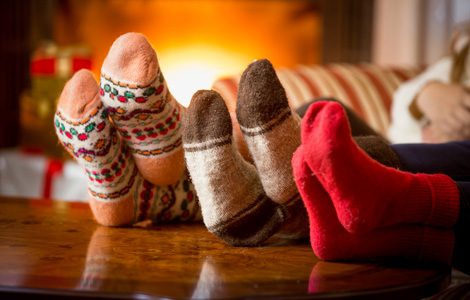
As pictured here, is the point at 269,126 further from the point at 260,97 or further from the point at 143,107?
the point at 143,107

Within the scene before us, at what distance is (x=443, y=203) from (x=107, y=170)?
414 mm

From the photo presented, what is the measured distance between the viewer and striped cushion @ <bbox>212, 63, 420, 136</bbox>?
1.41 meters

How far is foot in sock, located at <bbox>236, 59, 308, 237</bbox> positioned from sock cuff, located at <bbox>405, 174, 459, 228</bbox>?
13 cm

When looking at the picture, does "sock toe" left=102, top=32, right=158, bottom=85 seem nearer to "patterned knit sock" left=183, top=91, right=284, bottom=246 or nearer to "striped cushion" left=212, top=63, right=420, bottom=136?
"patterned knit sock" left=183, top=91, right=284, bottom=246

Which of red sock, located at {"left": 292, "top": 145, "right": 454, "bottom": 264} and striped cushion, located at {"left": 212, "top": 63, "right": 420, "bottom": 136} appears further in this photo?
striped cushion, located at {"left": 212, "top": 63, "right": 420, "bottom": 136}

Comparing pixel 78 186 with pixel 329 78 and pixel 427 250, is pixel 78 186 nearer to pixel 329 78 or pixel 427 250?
pixel 329 78

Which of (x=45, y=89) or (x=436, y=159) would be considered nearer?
(x=436, y=159)

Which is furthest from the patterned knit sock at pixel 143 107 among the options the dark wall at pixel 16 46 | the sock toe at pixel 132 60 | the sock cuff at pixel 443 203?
the dark wall at pixel 16 46

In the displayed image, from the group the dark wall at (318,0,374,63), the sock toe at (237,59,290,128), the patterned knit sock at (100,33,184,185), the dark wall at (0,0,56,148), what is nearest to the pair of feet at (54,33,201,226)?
the patterned knit sock at (100,33,184,185)

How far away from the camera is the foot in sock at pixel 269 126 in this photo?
0.51 m

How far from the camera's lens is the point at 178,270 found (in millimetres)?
455

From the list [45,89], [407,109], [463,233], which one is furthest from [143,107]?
[45,89]

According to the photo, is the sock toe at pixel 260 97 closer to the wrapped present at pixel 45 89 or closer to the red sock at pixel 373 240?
the red sock at pixel 373 240

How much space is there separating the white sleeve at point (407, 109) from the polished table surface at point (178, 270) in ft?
2.03
